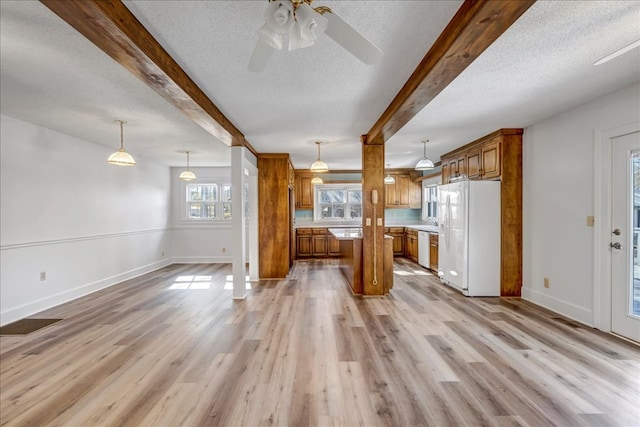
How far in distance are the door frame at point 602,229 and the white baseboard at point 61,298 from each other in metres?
6.73

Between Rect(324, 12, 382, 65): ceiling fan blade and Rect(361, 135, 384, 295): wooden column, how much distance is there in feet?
9.50

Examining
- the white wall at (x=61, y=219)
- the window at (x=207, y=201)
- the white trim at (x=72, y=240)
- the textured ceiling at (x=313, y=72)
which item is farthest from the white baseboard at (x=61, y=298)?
the textured ceiling at (x=313, y=72)

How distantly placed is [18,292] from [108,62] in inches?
131

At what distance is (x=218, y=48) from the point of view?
2.16 metres

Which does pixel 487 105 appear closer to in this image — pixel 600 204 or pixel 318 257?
pixel 600 204

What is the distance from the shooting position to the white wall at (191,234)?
7523mm

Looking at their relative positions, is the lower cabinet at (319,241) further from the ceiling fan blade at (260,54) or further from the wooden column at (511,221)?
the ceiling fan blade at (260,54)

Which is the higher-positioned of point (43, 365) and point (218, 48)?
point (218, 48)

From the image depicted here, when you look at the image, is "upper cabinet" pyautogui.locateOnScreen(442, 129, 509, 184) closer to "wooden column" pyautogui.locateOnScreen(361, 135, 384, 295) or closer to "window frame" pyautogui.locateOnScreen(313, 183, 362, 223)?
"wooden column" pyautogui.locateOnScreen(361, 135, 384, 295)

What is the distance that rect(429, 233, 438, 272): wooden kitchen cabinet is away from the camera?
5910 millimetres

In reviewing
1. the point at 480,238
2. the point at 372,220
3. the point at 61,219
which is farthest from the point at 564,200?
the point at 61,219

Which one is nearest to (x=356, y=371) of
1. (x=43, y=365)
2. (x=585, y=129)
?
(x=43, y=365)

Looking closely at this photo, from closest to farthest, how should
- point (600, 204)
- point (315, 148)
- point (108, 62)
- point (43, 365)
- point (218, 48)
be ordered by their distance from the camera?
1. point (218, 48)
2. point (108, 62)
3. point (43, 365)
4. point (600, 204)
5. point (315, 148)

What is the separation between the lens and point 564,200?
3.65 meters
